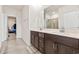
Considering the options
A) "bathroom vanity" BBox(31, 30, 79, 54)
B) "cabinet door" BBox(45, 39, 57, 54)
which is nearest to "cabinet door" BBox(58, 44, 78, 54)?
"bathroom vanity" BBox(31, 30, 79, 54)

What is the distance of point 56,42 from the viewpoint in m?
2.50

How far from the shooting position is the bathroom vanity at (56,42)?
6.53ft

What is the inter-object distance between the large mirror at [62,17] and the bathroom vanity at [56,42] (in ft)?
0.68

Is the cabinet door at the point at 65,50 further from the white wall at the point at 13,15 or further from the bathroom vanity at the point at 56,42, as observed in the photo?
the white wall at the point at 13,15

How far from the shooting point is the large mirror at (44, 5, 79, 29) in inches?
94.8

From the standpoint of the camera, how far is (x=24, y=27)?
9.30 feet

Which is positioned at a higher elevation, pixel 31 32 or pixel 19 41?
pixel 31 32

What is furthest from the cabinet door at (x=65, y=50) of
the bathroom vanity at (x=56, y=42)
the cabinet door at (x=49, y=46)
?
the cabinet door at (x=49, y=46)

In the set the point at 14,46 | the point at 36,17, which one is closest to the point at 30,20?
the point at 36,17

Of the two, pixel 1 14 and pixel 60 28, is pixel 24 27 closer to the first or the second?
pixel 1 14

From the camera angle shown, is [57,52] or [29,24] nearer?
[57,52]

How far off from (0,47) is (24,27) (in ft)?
2.30
